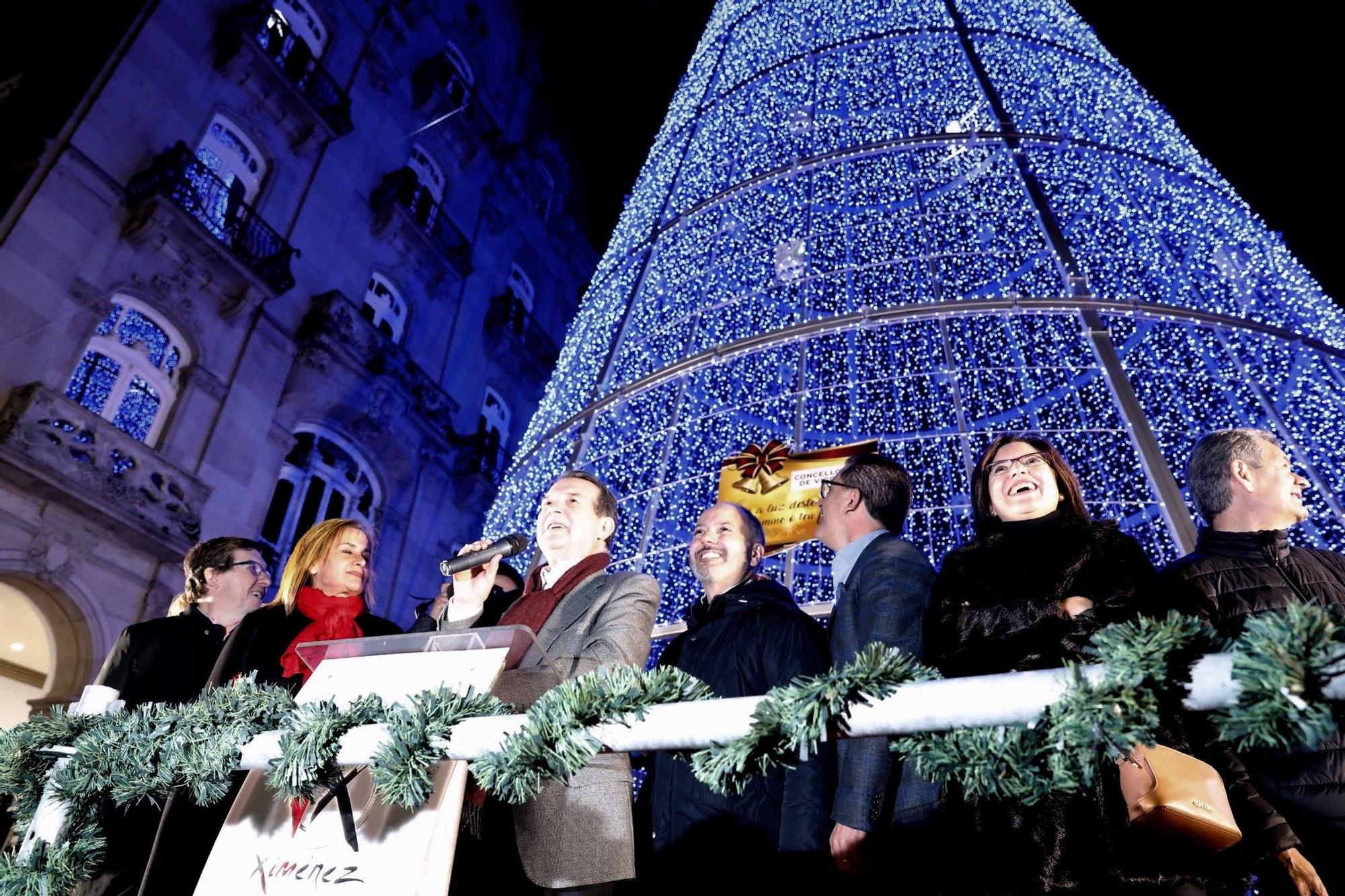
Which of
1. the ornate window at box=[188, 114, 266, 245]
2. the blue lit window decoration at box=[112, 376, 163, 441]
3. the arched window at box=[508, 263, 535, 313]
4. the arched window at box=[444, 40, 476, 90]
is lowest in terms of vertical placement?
the blue lit window decoration at box=[112, 376, 163, 441]

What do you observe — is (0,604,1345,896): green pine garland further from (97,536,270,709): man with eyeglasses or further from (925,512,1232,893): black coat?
(97,536,270,709): man with eyeglasses

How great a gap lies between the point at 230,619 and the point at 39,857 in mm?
1883

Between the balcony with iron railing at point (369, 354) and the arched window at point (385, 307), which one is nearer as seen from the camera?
the balcony with iron railing at point (369, 354)

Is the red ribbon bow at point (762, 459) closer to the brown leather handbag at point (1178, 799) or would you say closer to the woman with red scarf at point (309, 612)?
the woman with red scarf at point (309, 612)

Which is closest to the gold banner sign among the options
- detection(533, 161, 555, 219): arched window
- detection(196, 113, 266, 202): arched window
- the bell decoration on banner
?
the bell decoration on banner

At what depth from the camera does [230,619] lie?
11.5 ft

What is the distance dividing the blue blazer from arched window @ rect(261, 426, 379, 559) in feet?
37.2

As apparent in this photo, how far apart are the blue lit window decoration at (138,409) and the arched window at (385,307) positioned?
4.26 meters

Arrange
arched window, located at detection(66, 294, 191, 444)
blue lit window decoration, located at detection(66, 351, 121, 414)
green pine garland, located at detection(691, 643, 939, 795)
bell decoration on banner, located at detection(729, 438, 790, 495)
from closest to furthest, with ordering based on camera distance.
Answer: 1. green pine garland, located at detection(691, 643, 939, 795)
2. bell decoration on banner, located at detection(729, 438, 790, 495)
3. blue lit window decoration, located at detection(66, 351, 121, 414)
4. arched window, located at detection(66, 294, 191, 444)

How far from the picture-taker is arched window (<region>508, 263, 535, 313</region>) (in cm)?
1864

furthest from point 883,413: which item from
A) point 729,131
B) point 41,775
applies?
point 41,775

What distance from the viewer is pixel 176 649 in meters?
3.09

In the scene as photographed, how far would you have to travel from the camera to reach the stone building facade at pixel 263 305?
9289 mm

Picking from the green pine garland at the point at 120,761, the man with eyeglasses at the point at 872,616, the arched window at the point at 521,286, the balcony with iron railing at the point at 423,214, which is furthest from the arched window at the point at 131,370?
the man with eyeglasses at the point at 872,616
